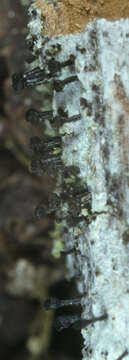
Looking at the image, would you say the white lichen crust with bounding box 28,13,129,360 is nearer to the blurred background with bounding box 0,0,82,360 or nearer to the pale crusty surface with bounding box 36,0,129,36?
the pale crusty surface with bounding box 36,0,129,36

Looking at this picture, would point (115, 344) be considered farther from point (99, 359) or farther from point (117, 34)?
point (117, 34)

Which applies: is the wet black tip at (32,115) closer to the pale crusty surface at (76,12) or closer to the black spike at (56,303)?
the pale crusty surface at (76,12)

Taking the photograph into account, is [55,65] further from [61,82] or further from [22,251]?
[22,251]

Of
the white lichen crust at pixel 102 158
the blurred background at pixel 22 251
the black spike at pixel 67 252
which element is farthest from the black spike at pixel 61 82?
the blurred background at pixel 22 251

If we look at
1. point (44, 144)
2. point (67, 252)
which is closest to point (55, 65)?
point (44, 144)

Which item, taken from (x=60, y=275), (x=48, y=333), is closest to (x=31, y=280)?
(x=60, y=275)

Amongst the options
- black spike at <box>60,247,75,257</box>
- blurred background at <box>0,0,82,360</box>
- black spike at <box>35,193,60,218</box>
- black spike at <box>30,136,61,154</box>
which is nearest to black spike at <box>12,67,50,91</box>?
black spike at <box>30,136,61,154</box>
